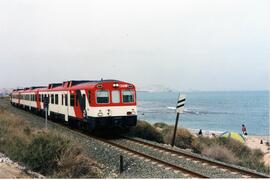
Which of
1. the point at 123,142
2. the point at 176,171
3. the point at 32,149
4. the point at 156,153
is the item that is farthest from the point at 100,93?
the point at 176,171

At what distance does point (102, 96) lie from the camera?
16.4 m

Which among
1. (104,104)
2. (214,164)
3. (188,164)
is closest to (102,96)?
(104,104)

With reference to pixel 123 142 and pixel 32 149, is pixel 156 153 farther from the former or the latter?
pixel 32 149

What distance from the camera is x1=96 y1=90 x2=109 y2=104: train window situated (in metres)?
16.3

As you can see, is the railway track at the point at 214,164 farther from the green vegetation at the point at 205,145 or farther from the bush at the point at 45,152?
the bush at the point at 45,152

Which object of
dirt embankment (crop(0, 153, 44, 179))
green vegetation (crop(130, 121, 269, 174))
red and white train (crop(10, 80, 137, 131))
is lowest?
green vegetation (crop(130, 121, 269, 174))

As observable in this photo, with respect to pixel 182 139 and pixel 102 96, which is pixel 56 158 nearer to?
pixel 102 96

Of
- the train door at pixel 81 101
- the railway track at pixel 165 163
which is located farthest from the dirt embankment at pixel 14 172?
the train door at pixel 81 101

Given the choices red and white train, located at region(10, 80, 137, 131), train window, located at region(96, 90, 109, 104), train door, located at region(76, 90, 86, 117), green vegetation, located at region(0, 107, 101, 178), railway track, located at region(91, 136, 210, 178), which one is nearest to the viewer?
railway track, located at region(91, 136, 210, 178)

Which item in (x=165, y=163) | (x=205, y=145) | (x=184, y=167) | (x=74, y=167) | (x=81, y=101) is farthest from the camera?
(x=81, y=101)

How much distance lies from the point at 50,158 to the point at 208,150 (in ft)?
21.5

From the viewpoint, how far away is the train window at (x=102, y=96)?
1630 cm

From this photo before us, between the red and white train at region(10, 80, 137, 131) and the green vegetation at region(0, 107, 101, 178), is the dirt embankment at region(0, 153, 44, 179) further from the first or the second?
the red and white train at region(10, 80, 137, 131)

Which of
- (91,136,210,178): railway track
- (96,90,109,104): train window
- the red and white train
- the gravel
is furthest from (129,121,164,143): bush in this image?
(91,136,210,178): railway track
